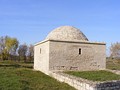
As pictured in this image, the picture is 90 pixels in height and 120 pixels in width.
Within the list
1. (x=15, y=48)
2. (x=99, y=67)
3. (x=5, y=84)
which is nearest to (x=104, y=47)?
(x=99, y=67)

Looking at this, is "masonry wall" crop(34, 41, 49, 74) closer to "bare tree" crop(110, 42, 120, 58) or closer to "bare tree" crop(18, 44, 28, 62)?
"bare tree" crop(110, 42, 120, 58)

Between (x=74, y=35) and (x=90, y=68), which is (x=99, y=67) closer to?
(x=90, y=68)

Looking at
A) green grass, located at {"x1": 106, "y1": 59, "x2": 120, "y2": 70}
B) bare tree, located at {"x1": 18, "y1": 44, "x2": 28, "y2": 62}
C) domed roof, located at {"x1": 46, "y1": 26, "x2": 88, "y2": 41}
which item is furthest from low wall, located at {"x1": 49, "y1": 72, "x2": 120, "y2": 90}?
bare tree, located at {"x1": 18, "y1": 44, "x2": 28, "y2": 62}

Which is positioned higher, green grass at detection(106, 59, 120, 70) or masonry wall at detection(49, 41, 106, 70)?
masonry wall at detection(49, 41, 106, 70)

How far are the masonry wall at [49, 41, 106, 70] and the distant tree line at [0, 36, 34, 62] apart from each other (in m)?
31.5

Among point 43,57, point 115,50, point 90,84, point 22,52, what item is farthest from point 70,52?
point 22,52

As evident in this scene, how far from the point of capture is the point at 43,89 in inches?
362

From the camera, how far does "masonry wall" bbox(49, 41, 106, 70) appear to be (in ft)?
48.8

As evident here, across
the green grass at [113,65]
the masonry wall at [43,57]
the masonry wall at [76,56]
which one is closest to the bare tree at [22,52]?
the green grass at [113,65]

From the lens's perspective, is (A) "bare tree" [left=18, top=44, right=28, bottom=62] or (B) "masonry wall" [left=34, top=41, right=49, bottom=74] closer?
(B) "masonry wall" [left=34, top=41, right=49, bottom=74]

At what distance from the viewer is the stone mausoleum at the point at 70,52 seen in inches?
585

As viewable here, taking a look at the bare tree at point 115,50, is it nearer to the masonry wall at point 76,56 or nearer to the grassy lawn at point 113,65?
the grassy lawn at point 113,65

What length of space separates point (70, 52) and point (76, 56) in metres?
0.63

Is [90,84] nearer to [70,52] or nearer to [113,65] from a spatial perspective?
[70,52]
